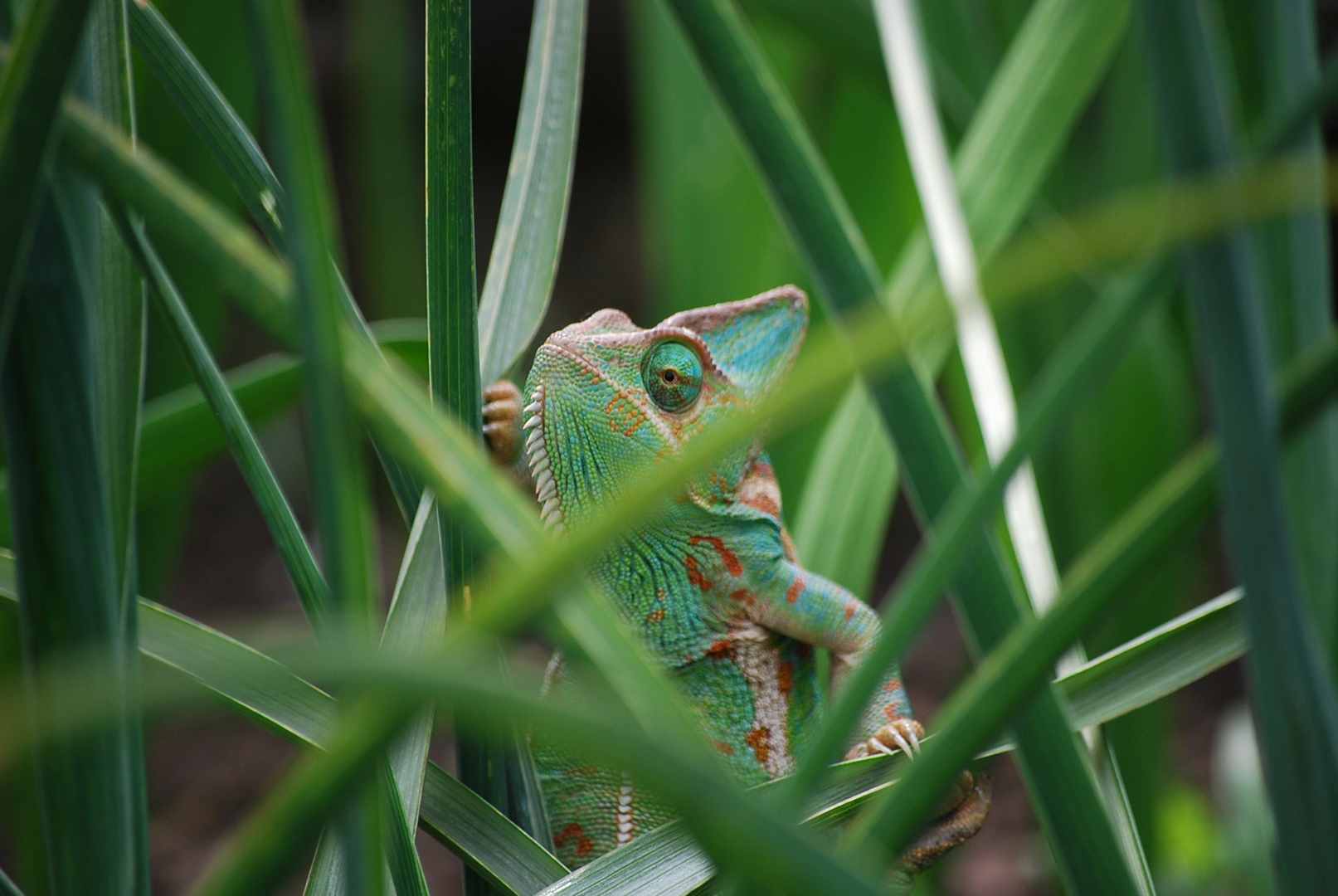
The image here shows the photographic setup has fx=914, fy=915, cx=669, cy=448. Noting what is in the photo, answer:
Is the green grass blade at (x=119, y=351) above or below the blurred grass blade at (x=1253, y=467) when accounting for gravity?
above

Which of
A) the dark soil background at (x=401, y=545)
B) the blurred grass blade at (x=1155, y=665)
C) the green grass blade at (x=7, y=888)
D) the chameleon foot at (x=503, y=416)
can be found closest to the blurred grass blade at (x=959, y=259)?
the blurred grass blade at (x=1155, y=665)

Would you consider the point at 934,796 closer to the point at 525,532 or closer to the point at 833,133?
the point at 525,532

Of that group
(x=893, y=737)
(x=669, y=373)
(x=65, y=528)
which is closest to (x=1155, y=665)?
(x=893, y=737)

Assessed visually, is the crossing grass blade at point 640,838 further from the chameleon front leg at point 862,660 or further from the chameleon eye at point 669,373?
the chameleon eye at point 669,373

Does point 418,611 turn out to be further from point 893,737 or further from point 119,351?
point 893,737

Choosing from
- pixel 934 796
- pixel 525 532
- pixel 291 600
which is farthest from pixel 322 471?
pixel 291 600

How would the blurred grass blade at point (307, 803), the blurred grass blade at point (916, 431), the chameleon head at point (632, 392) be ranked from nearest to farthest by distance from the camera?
the blurred grass blade at point (307, 803) → the blurred grass blade at point (916, 431) → the chameleon head at point (632, 392)
